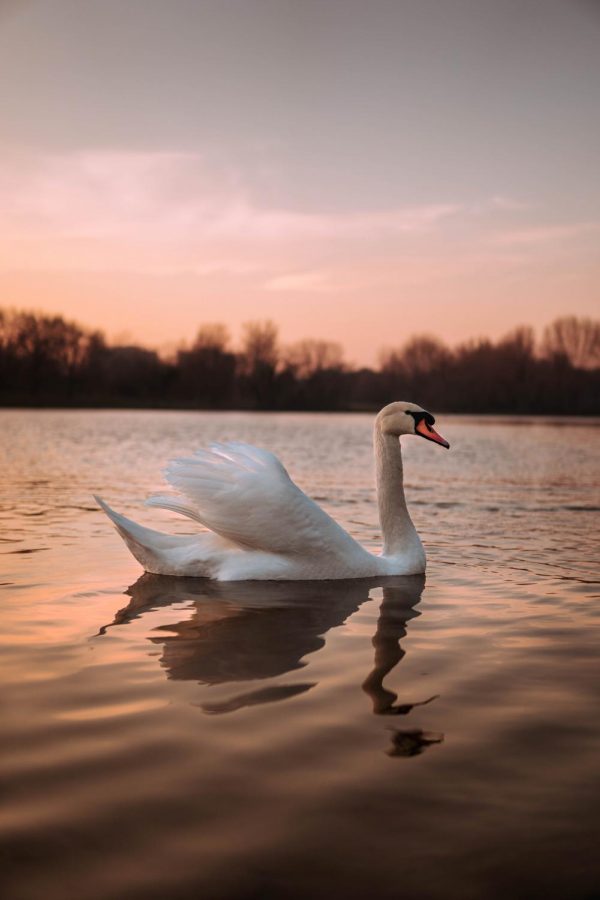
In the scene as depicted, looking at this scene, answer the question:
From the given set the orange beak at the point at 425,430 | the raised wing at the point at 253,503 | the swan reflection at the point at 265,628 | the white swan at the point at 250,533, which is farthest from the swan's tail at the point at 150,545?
the orange beak at the point at 425,430

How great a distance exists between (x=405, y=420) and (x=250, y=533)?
6.31 feet

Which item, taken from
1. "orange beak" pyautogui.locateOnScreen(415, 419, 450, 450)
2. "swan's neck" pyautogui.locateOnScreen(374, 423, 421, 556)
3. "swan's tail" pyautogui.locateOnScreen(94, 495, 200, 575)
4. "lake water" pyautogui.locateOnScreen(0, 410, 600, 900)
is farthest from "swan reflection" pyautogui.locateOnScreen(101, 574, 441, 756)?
"orange beak" pyautogui.locateOnScreen(415, 419, 450, 450)

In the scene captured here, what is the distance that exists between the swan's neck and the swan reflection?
37 cm

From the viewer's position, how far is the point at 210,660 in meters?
4.80

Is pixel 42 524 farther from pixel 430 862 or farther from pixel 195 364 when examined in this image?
pixel 195 364

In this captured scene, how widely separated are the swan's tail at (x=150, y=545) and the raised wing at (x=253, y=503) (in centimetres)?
33

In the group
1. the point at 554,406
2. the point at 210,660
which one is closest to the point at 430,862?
the point at 210,660

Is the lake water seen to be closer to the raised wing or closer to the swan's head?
the raised wing

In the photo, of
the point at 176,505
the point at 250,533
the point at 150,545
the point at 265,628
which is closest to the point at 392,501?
the point at 250,533

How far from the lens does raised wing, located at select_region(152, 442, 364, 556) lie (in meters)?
6.59

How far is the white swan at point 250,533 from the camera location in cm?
662

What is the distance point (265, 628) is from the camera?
18.6 feet

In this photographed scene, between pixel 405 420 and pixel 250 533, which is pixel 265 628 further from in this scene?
pixel 405 420

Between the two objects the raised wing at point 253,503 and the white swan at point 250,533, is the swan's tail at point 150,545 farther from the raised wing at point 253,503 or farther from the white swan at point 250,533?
the raised wing at point 253,503
